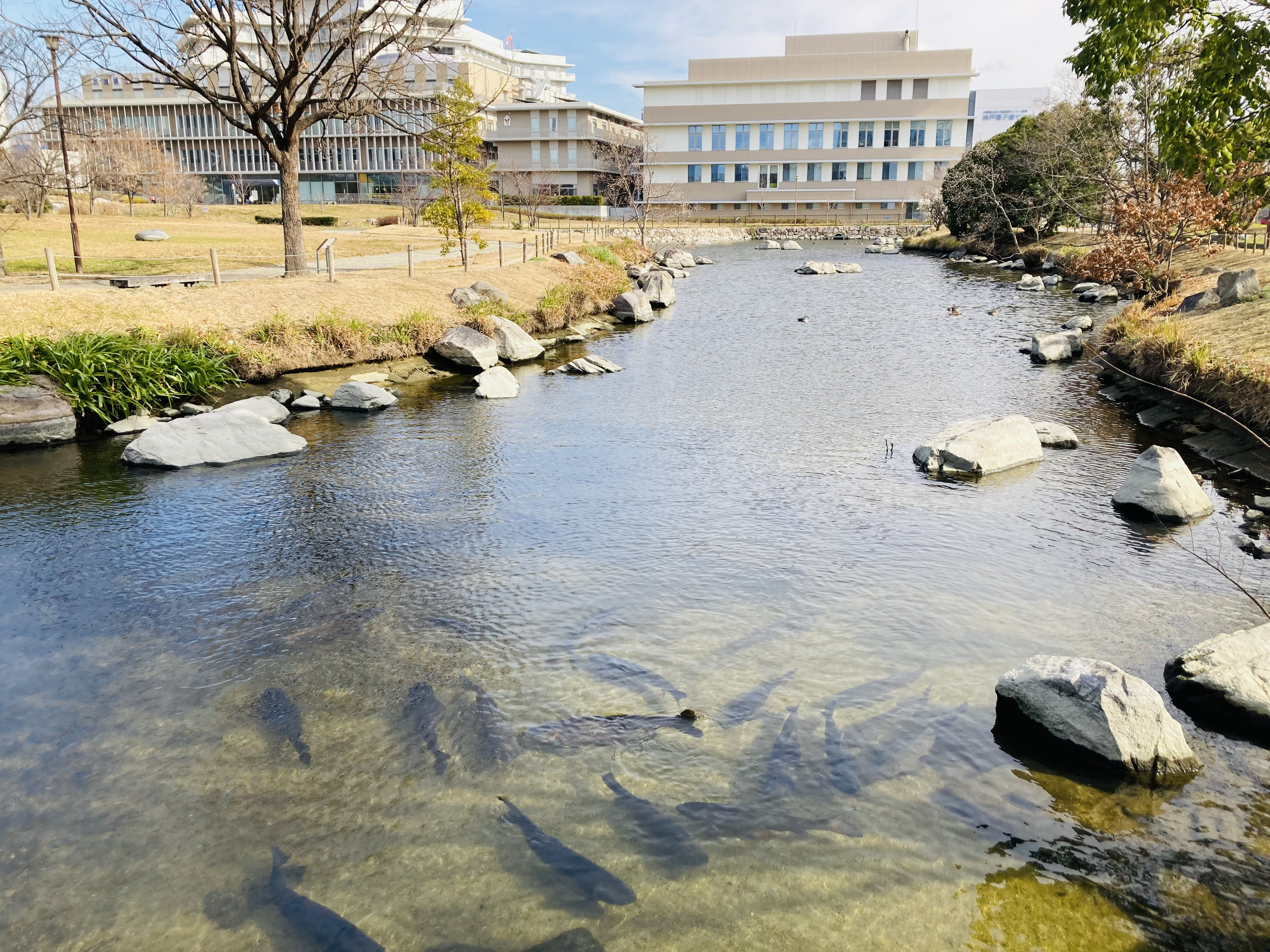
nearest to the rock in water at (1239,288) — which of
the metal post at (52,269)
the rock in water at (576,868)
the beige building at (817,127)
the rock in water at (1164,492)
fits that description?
the rock in water at (1164,492)

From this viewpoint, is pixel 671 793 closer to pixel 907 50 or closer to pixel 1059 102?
pixel 1059 102

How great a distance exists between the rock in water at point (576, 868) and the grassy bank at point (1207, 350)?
11.9 meters

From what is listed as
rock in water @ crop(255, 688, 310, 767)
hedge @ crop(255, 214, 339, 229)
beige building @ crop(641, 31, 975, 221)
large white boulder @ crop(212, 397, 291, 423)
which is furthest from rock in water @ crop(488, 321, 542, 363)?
beige building @ crop(641, 31, 975, 221)

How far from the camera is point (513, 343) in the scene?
24250 mm

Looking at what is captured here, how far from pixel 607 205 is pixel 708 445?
88.8m

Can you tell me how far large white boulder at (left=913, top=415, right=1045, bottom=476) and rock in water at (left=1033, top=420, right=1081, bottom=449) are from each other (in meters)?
0.62

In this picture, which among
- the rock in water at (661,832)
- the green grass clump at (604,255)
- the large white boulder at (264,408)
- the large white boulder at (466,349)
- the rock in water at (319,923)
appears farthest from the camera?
the green grass clump at (604,255)

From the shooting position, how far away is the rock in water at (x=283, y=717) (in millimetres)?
7086

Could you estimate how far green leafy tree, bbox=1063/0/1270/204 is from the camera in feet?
27.8

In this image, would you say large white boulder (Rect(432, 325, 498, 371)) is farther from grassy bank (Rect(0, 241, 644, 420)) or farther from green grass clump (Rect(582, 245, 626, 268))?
green grass clump (Rect(582, 245, 626, 268))

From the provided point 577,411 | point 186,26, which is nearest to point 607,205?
point 186,26

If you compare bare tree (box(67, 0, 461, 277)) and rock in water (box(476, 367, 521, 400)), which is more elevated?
bare tree (box(67, 0, 461, 277))

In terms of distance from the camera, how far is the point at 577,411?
1872 centimetres

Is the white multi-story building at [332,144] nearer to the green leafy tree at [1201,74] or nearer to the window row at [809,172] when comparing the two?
the window row at [809,172]
